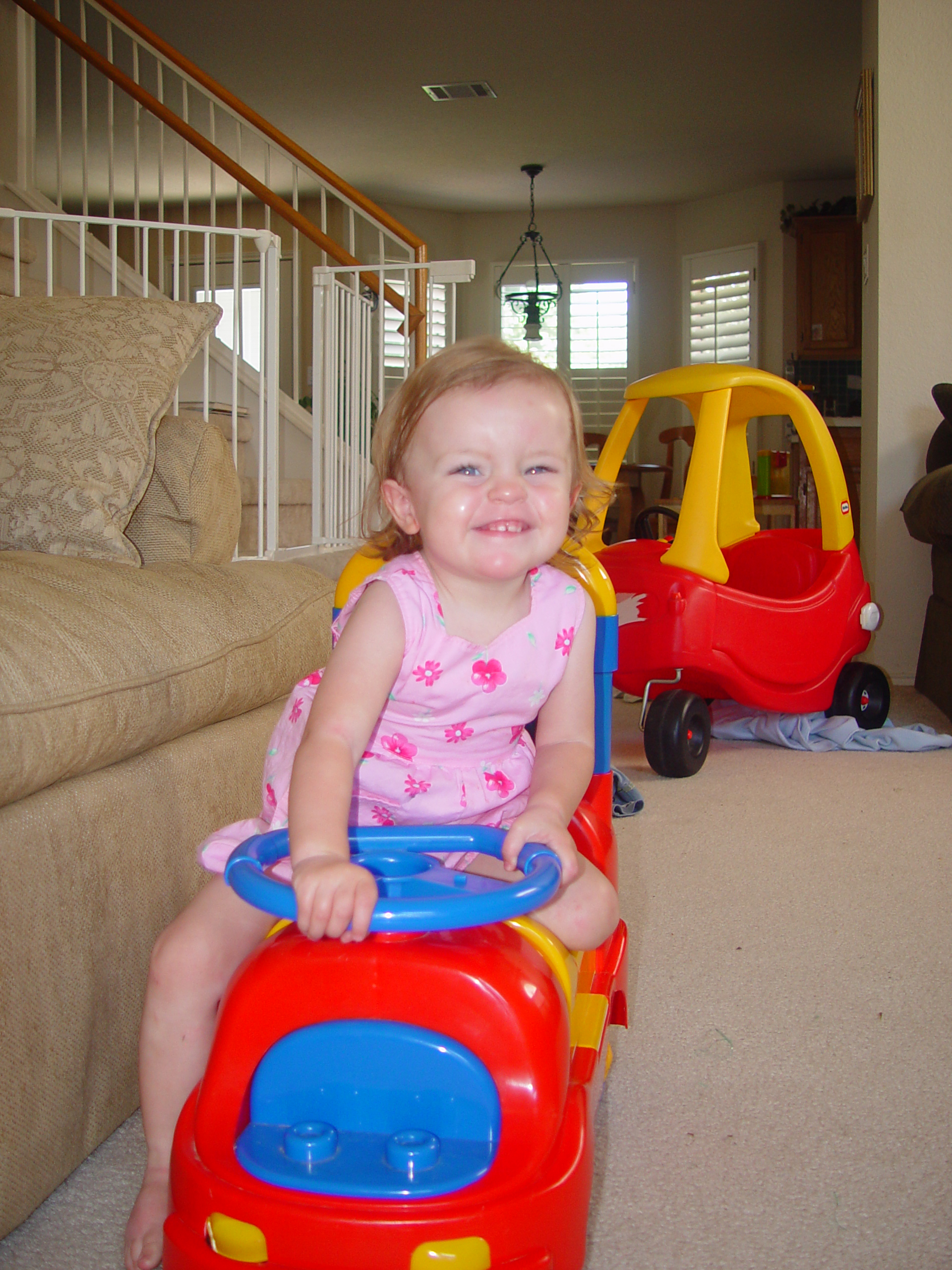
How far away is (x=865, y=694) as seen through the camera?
249 centimetres

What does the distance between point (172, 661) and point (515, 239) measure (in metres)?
7.29

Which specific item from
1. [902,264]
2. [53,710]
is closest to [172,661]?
[53,710]

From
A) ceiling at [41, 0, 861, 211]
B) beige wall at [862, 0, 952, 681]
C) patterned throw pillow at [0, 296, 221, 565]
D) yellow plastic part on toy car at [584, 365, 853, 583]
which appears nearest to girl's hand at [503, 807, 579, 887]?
patterned throw pillow at [0, 296, 221, 565]

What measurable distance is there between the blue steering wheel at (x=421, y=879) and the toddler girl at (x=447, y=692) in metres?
0.03

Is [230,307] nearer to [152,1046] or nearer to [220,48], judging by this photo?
[220,48]

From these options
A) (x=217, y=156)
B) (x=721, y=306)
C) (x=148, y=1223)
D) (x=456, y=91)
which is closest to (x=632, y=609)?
(x=148, y=1223)

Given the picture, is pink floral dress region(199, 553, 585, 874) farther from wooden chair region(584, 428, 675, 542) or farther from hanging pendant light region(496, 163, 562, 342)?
hanging pendant light region(496, 163, 562, 342)

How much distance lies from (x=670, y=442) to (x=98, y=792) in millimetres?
6092

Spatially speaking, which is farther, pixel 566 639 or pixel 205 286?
pixel 205 286

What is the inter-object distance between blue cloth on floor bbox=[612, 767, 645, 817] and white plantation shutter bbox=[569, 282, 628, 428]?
5.87 metres

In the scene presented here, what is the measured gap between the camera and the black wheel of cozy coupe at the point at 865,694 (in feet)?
8.14

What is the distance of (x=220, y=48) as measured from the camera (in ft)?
16.8

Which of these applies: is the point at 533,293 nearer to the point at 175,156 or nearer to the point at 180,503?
the point at 175,156

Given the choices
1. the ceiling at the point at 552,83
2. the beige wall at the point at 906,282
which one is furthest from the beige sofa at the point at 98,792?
the ceiling at the point at 552,83
